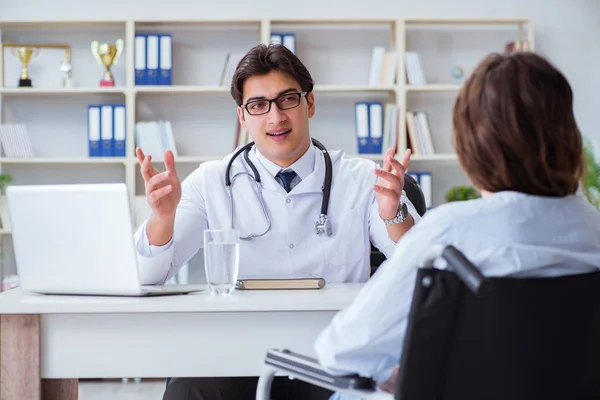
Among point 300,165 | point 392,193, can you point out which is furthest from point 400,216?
point 300,165

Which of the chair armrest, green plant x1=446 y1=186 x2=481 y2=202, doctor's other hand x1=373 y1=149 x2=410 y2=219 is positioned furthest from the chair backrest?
green plant x1=446 y1=186 x2=481 y2=202

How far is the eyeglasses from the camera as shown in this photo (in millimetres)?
2283

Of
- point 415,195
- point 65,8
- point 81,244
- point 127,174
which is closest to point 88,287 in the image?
point 81,244

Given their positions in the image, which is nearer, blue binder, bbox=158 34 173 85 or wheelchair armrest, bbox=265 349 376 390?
wheelchair armrest, bbox=265 349 376 390

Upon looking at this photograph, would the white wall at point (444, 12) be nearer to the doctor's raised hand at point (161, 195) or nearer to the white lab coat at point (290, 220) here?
the white lab coat at point (290, 220)

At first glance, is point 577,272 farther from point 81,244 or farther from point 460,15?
point 460,15

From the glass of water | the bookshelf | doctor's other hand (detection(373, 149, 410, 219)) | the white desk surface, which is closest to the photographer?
the white desk surface

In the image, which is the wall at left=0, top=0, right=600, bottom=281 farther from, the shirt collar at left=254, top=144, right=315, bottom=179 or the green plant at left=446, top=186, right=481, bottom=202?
the shirt collar at left=254, top=144, right=315, bottom=179

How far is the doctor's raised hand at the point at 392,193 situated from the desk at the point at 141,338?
19.6 inches

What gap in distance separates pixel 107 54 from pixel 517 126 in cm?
372

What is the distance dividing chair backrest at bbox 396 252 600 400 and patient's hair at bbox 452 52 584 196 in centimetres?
15

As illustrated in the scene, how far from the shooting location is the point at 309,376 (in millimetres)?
1236

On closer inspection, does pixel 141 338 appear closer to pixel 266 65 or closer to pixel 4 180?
pixel 266 65

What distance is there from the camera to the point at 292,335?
5.02 feet
